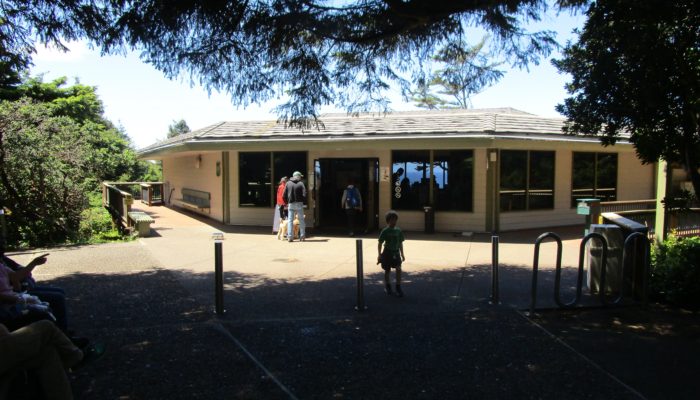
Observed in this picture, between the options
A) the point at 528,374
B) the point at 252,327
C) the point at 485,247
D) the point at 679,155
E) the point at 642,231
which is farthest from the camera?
the point at 485,247

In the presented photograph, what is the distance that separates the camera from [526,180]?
48.5 ft

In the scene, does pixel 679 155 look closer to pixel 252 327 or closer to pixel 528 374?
pixel 528 374

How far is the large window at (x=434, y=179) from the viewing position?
46.6 feet

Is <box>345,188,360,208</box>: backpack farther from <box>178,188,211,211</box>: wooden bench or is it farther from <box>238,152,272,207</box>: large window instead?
<box>178,188,211,211</box>: wooden bench

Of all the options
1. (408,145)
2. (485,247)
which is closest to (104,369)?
(485,247)

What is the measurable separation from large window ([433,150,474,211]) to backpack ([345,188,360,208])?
237 cm

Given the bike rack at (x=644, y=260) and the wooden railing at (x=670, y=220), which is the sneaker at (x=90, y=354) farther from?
the wooden railing at (x=670, y=220)

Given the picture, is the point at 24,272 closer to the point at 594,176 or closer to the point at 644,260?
the point at 644,260

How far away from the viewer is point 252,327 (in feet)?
19.2

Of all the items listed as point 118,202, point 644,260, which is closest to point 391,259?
point 644,260

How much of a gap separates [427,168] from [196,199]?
9309 millimetres

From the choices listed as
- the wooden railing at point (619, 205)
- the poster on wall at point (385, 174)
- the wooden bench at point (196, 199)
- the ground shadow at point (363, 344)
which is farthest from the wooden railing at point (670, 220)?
the wooden bench at point (196, 199)

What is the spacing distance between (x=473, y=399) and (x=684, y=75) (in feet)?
11.5

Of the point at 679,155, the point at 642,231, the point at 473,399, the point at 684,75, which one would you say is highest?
the point at 684,75
